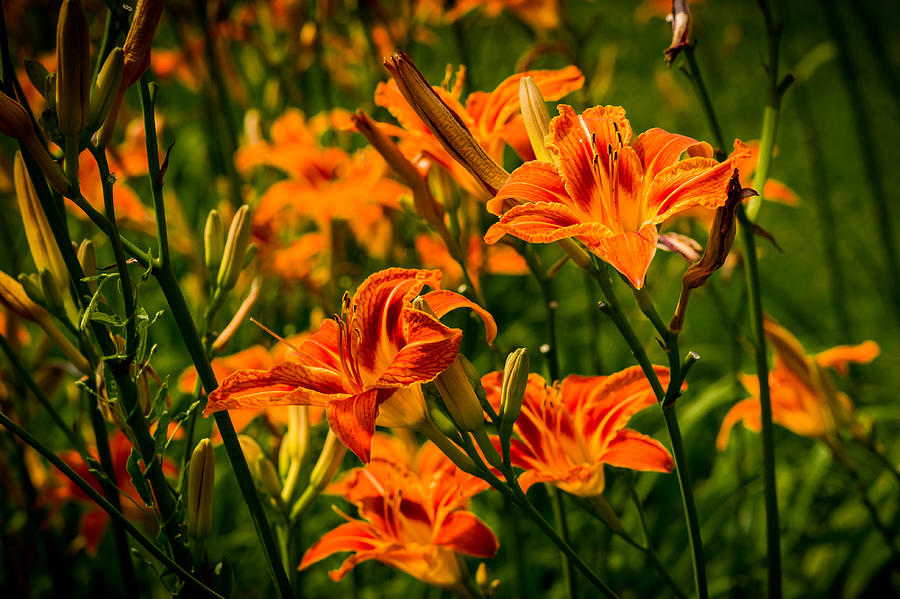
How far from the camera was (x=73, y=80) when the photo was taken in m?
0.61

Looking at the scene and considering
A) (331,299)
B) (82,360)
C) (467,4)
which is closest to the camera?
(82,360)

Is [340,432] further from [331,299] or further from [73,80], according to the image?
[331,299]

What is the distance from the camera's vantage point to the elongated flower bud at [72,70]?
614mm

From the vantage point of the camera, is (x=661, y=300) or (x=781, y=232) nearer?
(x=661, y=300)

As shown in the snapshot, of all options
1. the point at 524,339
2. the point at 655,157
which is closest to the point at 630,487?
the point at 655,157

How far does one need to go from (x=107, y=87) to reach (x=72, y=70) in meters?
0.03

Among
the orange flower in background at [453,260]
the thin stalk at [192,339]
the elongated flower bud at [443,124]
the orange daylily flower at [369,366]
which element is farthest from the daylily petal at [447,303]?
the orange flower in background at [453,260]

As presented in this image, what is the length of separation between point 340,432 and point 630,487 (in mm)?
369

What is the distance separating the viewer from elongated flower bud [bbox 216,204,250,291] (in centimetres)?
85

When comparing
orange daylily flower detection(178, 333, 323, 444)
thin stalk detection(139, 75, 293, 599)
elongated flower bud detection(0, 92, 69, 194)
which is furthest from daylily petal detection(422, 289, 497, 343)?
orange daylily flower detection(178, 333, 323, 444)

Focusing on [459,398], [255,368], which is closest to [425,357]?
[459,398]

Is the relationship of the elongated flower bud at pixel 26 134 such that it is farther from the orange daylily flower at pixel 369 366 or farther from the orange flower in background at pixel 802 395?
the orange flower in background at pixel 802 395

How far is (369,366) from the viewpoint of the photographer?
0.71 metres

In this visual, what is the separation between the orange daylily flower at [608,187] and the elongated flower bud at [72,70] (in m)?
0.35
